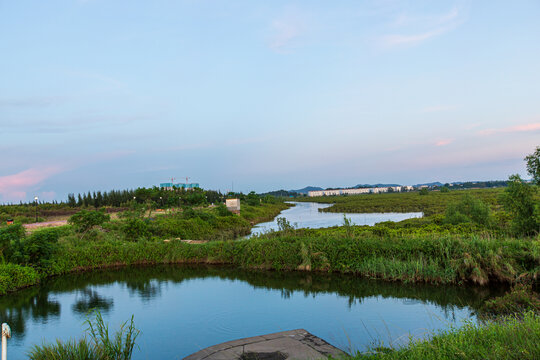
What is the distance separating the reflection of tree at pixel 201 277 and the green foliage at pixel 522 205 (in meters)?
6.22

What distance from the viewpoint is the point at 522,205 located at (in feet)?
47.9

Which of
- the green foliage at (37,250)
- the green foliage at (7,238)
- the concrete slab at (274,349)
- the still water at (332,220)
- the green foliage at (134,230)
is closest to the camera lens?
the concrete slab at (274,349)

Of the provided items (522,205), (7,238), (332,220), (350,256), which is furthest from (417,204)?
(7,238)

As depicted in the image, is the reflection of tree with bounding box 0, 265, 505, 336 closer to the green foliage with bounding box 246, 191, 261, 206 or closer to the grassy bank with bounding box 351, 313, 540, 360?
the grassy bank with bounding box 351, 313, 540, 360

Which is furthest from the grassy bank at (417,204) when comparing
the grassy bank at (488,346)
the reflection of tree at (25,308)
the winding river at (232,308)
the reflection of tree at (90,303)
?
the reflection of tree at (25,308)

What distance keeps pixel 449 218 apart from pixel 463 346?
682 inches

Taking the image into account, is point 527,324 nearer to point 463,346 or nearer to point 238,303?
point 463,346

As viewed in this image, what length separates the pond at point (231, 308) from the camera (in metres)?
7.89

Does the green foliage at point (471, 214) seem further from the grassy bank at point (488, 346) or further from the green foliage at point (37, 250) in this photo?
the green foliage at point (37, 250)

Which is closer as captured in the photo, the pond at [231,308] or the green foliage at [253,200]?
the pond at [231,308]

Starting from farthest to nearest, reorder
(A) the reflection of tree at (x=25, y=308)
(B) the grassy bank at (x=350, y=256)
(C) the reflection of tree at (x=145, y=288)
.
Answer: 1. (C) the reflection of tree at (x=145, y=288)
2. (B) the grassy bank at (x=350, y=256)
3. (A) the reflection of tree at (x=25, y=308)

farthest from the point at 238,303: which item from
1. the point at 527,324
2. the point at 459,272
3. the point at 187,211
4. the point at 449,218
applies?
the point at 187,211

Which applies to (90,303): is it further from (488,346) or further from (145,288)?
(488,346)

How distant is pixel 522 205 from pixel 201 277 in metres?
13.3
